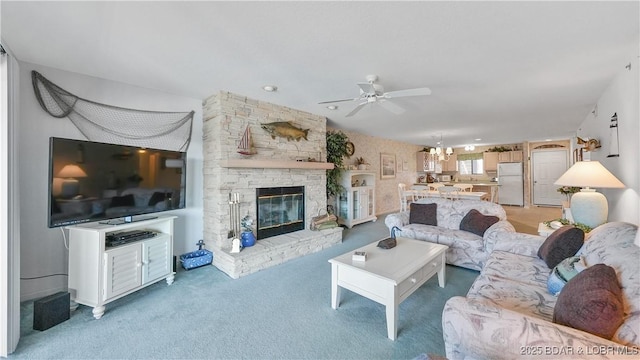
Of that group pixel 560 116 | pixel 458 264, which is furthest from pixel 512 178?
pixel 458 264

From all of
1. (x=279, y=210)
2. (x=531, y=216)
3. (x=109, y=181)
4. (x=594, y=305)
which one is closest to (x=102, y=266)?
(x=109, y=181)

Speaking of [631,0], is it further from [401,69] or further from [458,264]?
[458,264]

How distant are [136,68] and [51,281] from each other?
228 centimetres

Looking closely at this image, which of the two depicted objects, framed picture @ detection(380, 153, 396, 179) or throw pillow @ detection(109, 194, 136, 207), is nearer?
throw pillow @ detection(109, 194, 136, 207)

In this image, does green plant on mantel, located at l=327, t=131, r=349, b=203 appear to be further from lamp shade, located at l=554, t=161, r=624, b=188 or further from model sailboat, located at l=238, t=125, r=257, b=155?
lamp shade, located at l=554, t=161, r=624, b=188

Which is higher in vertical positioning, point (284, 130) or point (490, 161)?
point (284, 130)

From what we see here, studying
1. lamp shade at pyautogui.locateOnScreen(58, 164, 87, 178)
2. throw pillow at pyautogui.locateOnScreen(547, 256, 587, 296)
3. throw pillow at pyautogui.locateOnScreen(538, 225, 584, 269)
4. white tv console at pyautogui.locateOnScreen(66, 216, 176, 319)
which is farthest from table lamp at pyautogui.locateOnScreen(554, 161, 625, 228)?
lamp shade at pyautogui.locateOnScreen(58, 164, 87, 178)

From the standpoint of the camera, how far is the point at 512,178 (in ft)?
26.3

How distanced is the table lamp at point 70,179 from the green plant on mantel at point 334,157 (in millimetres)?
3603

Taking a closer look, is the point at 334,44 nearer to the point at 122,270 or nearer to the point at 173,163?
the point at 173,163

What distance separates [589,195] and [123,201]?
4.74 metres

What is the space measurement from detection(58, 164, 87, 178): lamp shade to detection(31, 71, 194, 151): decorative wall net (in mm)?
693

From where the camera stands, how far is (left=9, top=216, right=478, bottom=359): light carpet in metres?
1.70

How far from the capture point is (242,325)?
197 cm
